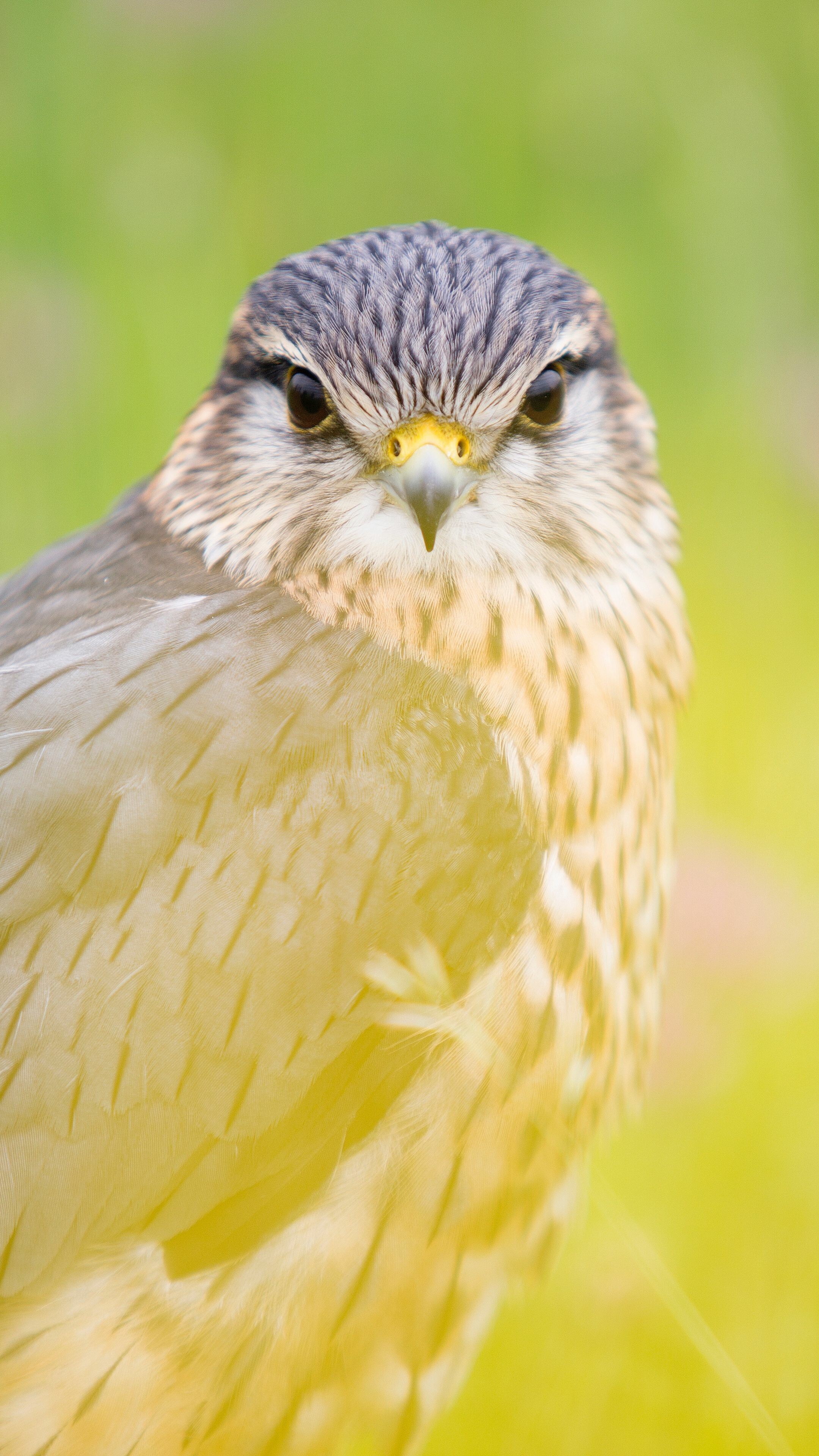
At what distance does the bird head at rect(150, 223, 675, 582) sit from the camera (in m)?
1.55

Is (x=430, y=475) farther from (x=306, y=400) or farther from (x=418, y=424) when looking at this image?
(x=306, y=400)

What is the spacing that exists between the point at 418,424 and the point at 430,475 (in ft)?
0.31

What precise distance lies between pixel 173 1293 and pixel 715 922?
1.23m

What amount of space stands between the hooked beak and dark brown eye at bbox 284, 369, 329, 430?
122 mm

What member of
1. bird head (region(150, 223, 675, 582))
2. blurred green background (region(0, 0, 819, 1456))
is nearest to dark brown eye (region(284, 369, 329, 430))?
bird head (region(150, 223, 675, 582))

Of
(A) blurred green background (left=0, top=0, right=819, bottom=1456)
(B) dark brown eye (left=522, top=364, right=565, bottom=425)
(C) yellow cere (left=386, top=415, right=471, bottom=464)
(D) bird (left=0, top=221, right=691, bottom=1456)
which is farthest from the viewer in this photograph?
(A) blurred green background (left=0, top=0, right=819, bottom=1456)

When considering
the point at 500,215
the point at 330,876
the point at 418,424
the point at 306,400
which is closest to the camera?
the point at 330,876

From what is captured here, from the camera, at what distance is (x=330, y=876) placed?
142 centimetres

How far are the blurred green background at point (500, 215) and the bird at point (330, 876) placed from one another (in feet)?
3.05

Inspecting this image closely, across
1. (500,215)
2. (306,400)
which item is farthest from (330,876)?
(500,215)

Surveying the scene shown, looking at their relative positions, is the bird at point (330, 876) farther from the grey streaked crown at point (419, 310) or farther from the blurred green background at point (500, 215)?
the blurred green background at point (500, 215)

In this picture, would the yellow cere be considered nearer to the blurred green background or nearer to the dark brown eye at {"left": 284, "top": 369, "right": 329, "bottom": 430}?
the dark brown eye at {"left": 284, "top": 369, "right": 329, "bottom": 430}

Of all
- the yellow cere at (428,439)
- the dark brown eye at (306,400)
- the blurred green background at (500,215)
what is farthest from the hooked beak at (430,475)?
the blurred green background at (500,215)

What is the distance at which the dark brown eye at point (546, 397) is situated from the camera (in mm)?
1637
